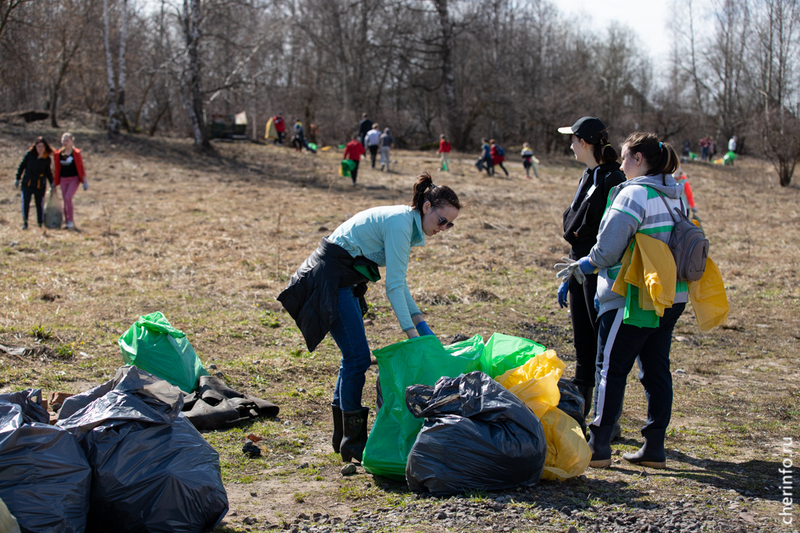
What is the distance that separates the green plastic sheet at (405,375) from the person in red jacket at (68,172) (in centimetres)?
939

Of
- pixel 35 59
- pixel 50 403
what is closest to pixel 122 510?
pixel 50 403

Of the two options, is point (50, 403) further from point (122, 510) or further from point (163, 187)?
point (163, 187)

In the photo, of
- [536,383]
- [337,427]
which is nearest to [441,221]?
[536,383]

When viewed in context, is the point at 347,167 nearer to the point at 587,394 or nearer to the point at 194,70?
the point at 194,70

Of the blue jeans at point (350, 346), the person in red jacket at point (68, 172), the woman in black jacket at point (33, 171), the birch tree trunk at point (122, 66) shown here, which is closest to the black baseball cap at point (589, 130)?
the blue jeans at point (350, 346)

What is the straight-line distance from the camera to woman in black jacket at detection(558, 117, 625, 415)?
12.0 feet

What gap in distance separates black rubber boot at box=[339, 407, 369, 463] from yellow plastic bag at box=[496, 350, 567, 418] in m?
0.77

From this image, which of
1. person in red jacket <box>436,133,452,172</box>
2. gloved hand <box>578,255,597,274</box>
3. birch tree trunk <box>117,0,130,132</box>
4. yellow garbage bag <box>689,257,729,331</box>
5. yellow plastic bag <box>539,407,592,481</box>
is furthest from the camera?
Answer: person in red jacket <box>436,133,452,172</box>

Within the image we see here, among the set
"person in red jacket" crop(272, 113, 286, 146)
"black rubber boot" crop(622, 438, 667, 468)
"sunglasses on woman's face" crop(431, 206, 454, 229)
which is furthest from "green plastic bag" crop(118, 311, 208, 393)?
"person in red jacket" crop(272, 113, 286, 146)

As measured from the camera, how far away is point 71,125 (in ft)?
76.0

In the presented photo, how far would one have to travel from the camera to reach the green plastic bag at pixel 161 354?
14.2 feet

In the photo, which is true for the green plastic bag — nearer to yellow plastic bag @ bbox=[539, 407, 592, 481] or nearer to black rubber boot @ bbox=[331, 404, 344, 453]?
black rubber boot @ bbox=[331, 404, 344, 453]

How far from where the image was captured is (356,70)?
3222 cm

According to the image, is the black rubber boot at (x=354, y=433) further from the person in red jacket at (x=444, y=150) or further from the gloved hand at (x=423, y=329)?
the person in red jacket at (x=444, y=150)
